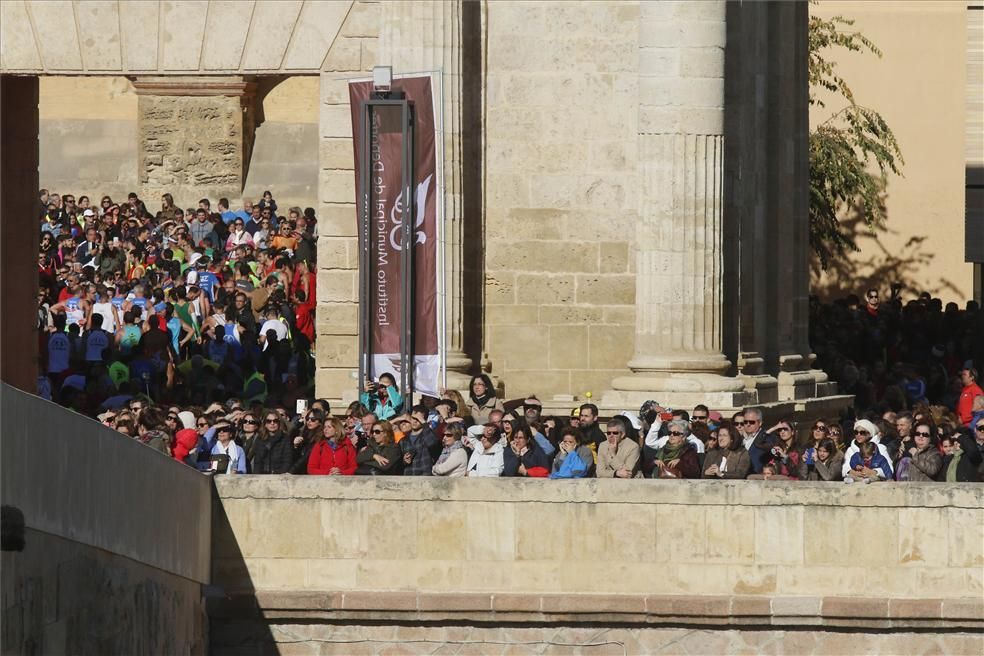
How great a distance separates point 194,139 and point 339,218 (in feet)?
66.5

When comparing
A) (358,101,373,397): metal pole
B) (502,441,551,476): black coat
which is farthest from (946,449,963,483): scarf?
(358,101,373,397): metal pole

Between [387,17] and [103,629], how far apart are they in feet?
35.7

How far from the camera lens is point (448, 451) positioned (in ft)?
67.7

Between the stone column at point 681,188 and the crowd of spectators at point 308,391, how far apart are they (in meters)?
1.42

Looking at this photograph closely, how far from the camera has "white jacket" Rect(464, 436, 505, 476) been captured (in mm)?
20438

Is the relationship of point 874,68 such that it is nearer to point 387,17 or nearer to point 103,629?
point 387,17

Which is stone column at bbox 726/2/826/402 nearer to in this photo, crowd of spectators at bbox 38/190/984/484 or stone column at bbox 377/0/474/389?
crowd of spectators at bbox 38/190/984/484

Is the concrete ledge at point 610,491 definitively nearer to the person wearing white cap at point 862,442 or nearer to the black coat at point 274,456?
the person wearing white cap at point 862,442

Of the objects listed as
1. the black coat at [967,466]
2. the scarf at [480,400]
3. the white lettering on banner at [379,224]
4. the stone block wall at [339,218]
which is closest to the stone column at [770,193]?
the scarf at [480,400]

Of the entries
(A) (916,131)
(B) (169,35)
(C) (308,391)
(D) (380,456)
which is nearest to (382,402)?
(D) (380,456)

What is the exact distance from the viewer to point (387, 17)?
25734 mm

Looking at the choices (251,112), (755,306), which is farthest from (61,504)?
(251,112)

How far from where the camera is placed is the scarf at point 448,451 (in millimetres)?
20578

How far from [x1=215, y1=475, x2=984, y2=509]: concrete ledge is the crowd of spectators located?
444 millimetres
